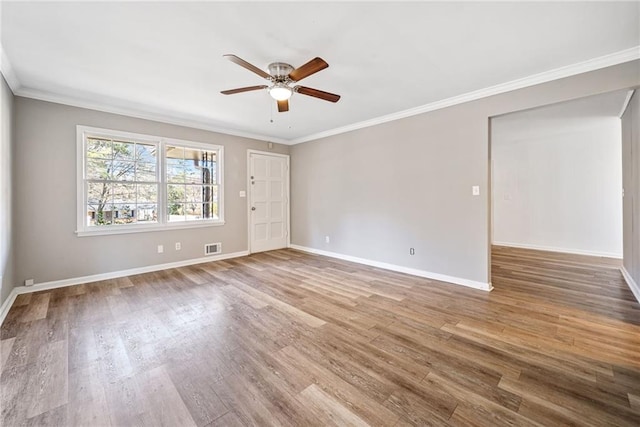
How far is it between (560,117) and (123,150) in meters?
7.02

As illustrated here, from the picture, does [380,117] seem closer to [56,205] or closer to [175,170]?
[175,170]

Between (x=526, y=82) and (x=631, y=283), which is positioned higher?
(x=526, y=82)

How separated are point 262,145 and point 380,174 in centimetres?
266

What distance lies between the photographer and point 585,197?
518 centimetres

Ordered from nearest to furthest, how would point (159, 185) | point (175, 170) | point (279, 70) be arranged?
point (279, 70), point (159, 185), point (175, 170)

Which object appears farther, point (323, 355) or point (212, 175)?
point (212, 175)

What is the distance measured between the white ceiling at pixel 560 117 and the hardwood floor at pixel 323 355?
2398 millimetres

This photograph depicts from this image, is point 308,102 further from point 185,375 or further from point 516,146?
point 516,146

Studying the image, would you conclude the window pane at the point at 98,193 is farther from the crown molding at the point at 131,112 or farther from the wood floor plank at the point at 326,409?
the wood floor plank at the point at 326,409

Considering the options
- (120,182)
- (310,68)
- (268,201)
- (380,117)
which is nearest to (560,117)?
(380,117)

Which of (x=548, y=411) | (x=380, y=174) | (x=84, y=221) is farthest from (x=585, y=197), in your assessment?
(x=84, y=221)

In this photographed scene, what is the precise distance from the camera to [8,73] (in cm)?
270

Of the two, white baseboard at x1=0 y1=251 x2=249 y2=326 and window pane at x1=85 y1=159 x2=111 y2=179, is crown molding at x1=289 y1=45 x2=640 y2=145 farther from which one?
window pane at x1=85 y1=159 x2=111 y2=179

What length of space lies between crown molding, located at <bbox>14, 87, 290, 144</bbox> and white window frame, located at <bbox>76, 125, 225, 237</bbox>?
0.28m
